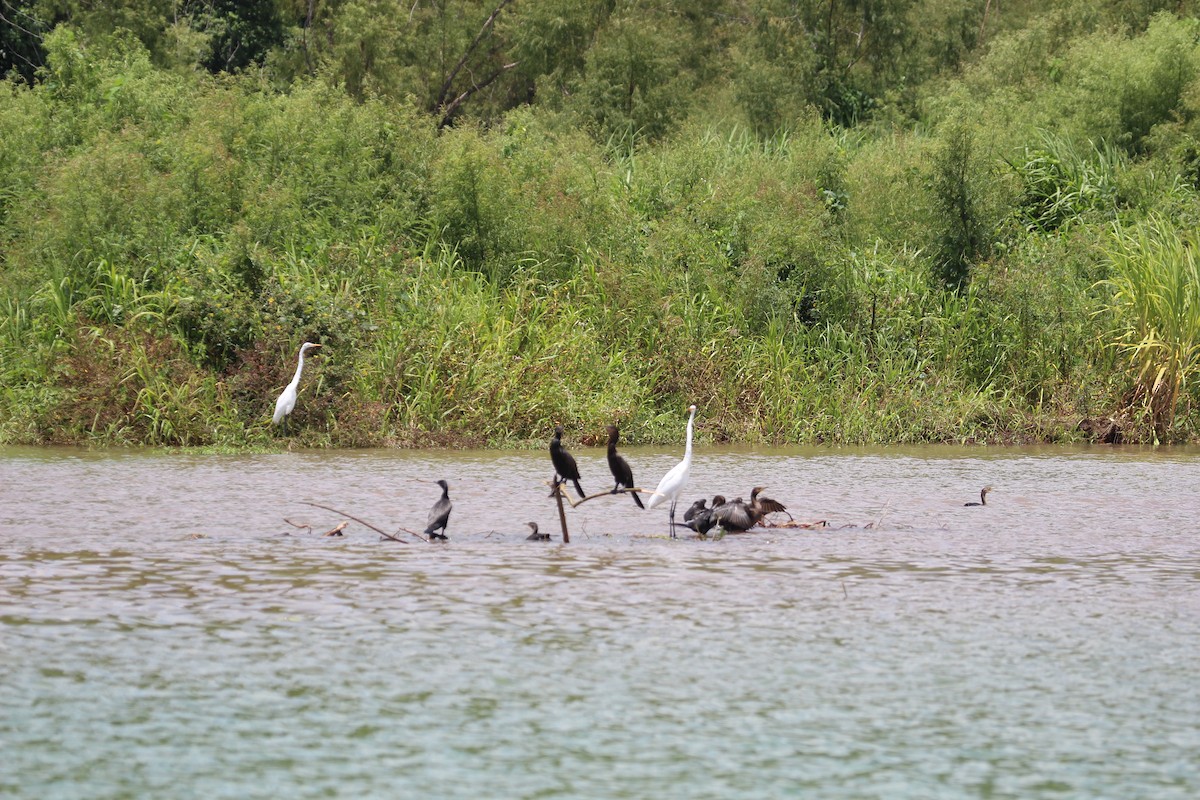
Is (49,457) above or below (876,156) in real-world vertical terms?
below

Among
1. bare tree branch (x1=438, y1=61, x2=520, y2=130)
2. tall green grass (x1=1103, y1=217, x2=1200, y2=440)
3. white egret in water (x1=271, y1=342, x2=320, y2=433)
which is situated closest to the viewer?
white egret in water (x1=271, y1=342, x2=320, y2=433)

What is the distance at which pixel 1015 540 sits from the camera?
9828mm

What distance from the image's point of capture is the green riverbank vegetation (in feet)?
52.9

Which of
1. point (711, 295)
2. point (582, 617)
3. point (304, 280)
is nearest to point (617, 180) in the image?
point (711, 295)

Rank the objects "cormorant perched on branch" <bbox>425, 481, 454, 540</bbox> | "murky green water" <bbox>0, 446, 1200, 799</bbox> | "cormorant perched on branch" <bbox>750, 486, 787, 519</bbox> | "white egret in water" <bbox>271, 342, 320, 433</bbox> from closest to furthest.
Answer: "murky green water" <bbox>0, 446, 1200, 799</bbox> → "cormorant perched on branch" <bbox>425, 481, 454, 540</bbox> → "cormorant perched on branch" <bbox>750, 486, 787, 519</bbox> → "white egret in water" <bbox>271, 342, 320, 433</bbox>

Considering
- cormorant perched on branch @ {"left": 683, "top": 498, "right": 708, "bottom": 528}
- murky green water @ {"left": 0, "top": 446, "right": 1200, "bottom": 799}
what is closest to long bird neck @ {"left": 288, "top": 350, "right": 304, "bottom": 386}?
murky green water @ {"left": 0, "top": 446, "right": 1200, "bottom": 799}

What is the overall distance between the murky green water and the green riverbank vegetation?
183 inches

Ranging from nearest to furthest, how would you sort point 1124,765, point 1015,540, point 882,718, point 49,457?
point 1124,765 → point 882,718 → point 1015,540 → point 49,457

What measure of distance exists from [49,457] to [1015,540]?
8.69m

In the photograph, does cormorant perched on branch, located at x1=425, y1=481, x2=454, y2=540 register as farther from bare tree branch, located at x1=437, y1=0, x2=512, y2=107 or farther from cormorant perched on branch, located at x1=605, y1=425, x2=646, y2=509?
bare tree branch, located at x1=437, y1=0, x2=512, y2=107

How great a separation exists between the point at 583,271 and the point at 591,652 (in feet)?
40.9

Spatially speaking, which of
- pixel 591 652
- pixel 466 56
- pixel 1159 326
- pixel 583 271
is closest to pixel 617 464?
pixel 591 652

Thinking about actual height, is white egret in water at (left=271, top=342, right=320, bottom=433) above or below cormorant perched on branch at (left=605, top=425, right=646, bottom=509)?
above

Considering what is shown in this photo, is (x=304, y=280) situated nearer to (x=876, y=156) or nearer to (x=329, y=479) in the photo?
(x=329, y=479)
